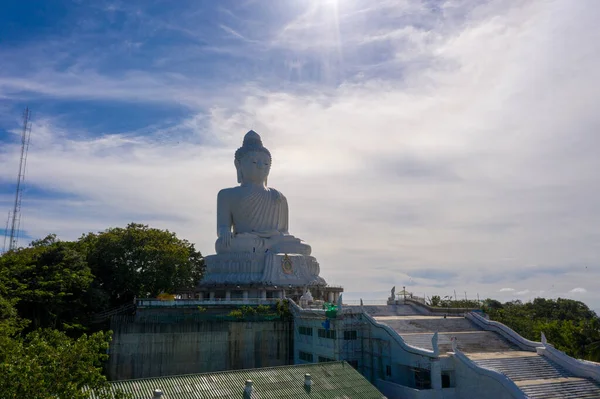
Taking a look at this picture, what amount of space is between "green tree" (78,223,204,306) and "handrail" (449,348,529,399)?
1893 cm

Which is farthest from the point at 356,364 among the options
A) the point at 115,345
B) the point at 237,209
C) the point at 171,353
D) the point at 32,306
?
the point at 237,209

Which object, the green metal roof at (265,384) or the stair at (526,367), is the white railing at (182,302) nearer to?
the green metal roof at (265,384)

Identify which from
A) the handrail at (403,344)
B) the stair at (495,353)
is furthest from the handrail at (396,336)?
the stair at (495,353)

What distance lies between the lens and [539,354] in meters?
23.8

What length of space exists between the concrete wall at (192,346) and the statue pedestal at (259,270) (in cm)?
1231

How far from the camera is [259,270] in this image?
141 ft

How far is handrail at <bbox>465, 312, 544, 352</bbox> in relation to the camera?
984 inches

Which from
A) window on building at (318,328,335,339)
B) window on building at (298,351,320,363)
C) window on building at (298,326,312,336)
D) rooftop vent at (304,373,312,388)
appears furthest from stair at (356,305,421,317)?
rooftop vent at (304,373,312,388)

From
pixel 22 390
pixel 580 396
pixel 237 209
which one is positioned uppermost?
pixel 237 209

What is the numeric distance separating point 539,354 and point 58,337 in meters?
21.3

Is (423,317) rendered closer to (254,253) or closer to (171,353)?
(171,353)

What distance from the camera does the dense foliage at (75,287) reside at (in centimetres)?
1234

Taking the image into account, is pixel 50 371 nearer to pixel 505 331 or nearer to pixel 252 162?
pixel 505 331

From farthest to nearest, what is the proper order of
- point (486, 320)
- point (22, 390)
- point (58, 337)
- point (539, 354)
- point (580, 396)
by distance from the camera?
point (486, 320) < point (539, 354) < point (580, 396) < point (58, 337) < point (22, 390)
